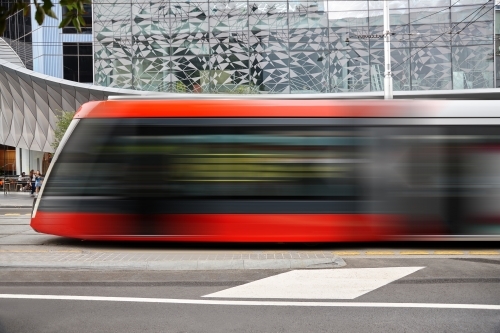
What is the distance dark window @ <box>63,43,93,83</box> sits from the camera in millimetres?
43469

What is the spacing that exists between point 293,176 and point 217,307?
4157mm

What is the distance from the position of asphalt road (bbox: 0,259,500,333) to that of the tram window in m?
2.32

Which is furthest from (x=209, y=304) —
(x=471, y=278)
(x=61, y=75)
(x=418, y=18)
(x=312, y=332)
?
(x=61, y=75)

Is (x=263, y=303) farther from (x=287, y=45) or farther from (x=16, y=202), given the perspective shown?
(x=287, y=45)

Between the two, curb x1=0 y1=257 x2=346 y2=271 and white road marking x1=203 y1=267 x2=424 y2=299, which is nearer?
white road marking x1=203 y1=267 x2=424 y2=299

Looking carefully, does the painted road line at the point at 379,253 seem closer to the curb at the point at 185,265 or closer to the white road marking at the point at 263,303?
the curb at the point at 185,265

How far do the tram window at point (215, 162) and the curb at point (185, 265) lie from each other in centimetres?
191

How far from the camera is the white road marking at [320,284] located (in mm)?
6387

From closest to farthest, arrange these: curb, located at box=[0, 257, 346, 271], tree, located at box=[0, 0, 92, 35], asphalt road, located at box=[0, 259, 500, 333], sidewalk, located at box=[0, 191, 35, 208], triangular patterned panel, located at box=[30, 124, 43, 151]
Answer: tree, located at box=[0, 0, 92, 35] < asphalt road, located at box=[0, 259, 500, 333] < curb, located at box=[0, 257, 346, 271] < sidewalk, located at box=[0, 191, 35, 208] < triangular patterned panel, located at box=[30, 124, 43, 151]

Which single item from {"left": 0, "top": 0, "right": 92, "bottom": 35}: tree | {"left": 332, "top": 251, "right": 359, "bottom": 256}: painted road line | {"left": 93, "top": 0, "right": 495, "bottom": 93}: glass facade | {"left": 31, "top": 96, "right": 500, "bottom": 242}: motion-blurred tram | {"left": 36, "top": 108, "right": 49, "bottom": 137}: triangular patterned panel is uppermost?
{"left": 93, "top": 0, "right": 495, "bottom": 93}: glass facade

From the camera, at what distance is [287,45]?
38562 millimetres

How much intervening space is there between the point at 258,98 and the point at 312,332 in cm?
581

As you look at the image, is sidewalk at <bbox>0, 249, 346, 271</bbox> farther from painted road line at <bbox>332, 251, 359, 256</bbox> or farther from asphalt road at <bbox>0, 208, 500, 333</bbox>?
painted road line at <bbox>332, 251, 359, 256</bbox>

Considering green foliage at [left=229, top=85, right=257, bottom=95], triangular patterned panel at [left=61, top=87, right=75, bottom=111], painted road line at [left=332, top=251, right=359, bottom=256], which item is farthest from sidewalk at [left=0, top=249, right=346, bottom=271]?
triangular patterned panel at [left=61, top=87, right=75, bottom=111]
